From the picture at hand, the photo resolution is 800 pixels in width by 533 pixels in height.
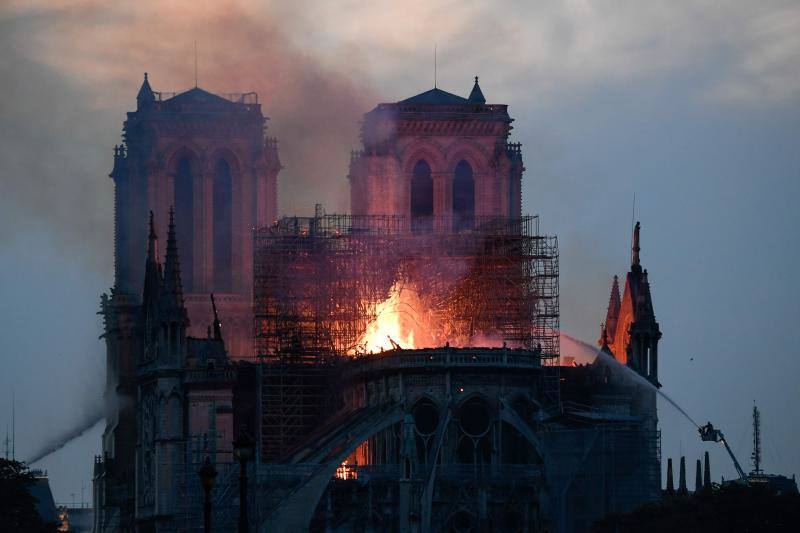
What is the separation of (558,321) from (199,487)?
24.5 m

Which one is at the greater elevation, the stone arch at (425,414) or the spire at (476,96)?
the spire at (476,96)

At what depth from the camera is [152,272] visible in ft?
609

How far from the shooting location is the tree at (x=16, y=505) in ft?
546

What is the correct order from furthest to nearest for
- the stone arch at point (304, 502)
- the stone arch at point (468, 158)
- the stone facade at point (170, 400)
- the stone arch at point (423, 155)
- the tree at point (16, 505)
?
the stone arch at point (468, 158) < the stone arch at point (423, 155) < the stone facade at point (170, 400) < the tree at point (16, 505) < the stone arch at point (304, 502)

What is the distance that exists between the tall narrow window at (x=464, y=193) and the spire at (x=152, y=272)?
18077 millimetres

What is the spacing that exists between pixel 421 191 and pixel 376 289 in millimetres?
12702

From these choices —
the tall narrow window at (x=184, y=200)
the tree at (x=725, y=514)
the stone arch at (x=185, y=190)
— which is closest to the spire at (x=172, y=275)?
the stone arch at (x=185, y=190)

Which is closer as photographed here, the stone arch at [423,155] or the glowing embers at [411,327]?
the glowing embers at [411,327]

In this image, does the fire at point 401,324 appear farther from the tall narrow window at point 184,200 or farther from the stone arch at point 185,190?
the tall narrow window at point 184,200

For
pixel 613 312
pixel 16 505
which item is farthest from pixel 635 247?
pixel 16 505

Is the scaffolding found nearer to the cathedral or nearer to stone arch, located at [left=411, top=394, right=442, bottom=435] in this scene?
the cathedral

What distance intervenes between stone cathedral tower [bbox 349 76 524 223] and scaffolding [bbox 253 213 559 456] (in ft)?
25.5

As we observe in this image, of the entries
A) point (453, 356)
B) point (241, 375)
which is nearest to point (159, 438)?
point (241, 375)

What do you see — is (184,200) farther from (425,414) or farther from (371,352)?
(425,414)
